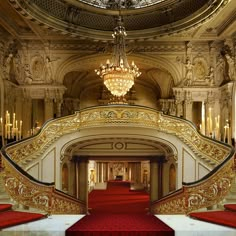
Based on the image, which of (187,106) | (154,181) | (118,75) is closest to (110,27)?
(187,106)

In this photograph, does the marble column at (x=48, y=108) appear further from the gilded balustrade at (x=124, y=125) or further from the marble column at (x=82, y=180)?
the gilded balustrade at (x=124, y=125)

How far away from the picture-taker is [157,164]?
1738 cm

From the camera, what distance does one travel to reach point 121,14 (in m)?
15.7

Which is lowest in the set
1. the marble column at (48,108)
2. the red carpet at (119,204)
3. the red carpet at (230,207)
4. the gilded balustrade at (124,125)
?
the red carpet at (119,204)

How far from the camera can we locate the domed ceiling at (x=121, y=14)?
47.3 ft

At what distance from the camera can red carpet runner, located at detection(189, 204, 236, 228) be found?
20.5ft

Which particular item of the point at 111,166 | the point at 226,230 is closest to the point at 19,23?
the point at 226,230

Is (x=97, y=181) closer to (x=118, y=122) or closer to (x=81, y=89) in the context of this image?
(x=81, y=89)

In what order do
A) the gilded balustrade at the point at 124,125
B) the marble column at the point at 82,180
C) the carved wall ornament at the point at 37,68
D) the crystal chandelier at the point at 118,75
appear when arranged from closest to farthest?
the gilded balustrade at the point at 124,125 < the crystal chandelier at the point at 118,75 < the carved wall ornament at the point at 37,68 < the marble column at the point at 82,180

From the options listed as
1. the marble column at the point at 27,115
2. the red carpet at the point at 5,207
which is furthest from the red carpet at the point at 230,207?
the marble column at the point at 27,115

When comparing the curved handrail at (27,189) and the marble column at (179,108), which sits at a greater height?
the marble column at (179,108)

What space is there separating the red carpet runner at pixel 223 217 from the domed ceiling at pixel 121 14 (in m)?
8.64

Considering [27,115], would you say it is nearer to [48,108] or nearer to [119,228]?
[48,108]

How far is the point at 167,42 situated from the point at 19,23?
21.6 ft
